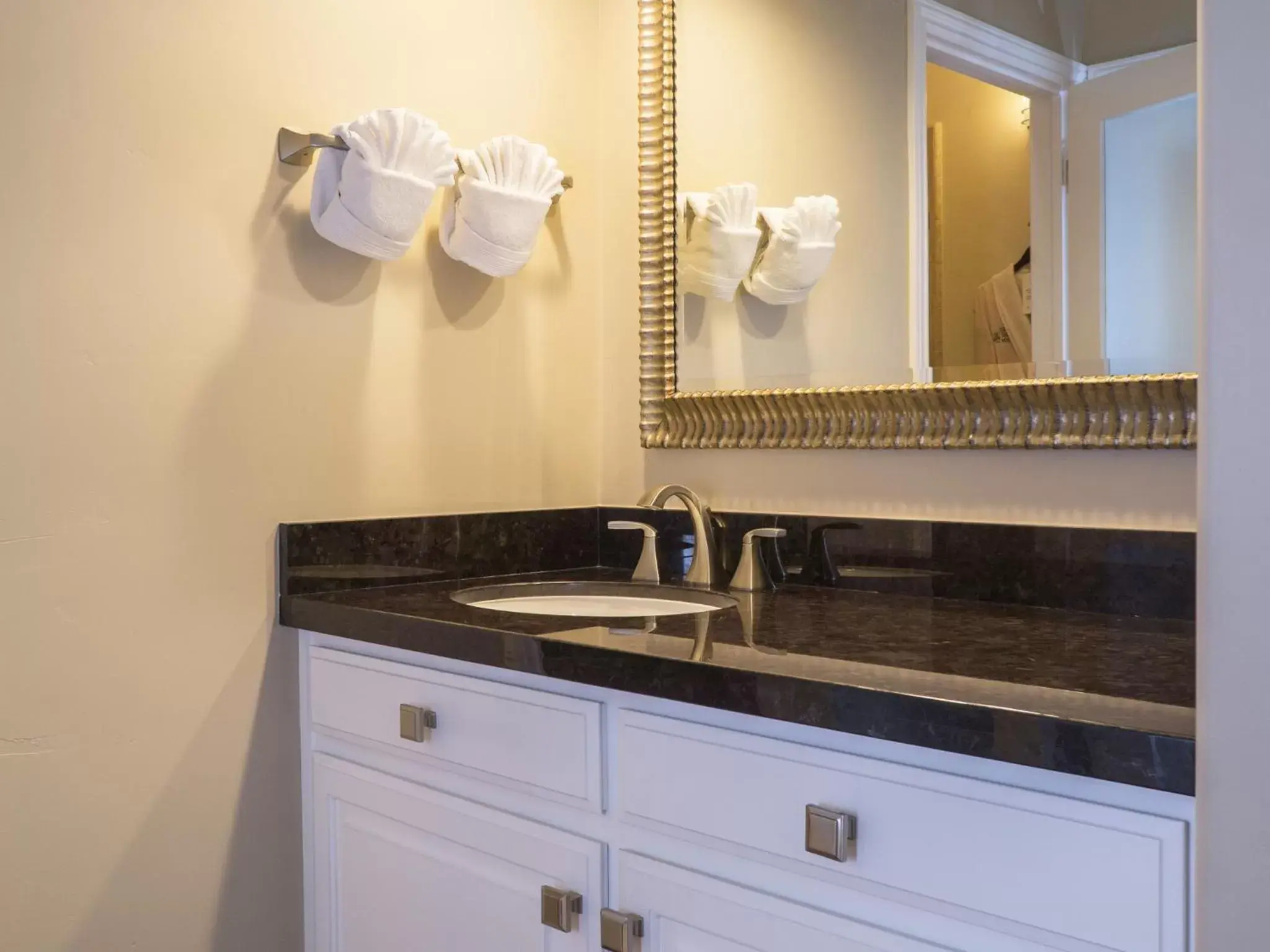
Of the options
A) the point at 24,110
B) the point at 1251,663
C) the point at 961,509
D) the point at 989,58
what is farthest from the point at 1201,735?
the point at 24,110

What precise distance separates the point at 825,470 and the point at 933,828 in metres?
0.76

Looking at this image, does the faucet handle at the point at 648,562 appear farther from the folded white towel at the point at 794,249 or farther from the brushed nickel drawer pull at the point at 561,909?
the brushed nickel drawer pull at the point at 561,909

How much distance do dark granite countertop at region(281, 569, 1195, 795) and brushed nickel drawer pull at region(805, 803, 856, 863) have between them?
7 cm

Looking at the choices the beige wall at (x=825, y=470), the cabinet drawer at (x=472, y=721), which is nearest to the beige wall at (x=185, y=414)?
the cabinet drawer at (x=472, y=721)

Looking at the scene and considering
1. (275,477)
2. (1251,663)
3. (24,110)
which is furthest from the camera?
(275,477)

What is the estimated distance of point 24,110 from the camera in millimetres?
1291

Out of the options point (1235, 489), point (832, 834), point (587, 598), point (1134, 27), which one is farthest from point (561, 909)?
point (1134, 27)

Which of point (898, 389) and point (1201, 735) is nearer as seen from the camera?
point (1201, 735)

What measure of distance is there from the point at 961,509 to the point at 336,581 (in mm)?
826

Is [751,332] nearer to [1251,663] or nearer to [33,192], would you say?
[33,192]

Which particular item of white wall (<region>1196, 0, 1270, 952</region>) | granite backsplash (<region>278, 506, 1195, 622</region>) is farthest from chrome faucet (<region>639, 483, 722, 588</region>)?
white wall (<region>1196, 0, 1270, 952</region>)

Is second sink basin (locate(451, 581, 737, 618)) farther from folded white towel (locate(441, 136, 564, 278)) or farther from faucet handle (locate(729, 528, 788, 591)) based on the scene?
folded white towel (locate(441, 136, 564, 278))

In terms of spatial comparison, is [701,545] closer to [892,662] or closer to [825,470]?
[825,470]

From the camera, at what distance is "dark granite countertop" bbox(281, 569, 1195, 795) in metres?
0.79
